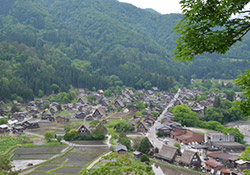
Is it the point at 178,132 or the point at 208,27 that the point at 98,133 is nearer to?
the point at 178,132

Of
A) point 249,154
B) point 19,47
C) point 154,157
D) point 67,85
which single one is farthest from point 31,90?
point 249,154

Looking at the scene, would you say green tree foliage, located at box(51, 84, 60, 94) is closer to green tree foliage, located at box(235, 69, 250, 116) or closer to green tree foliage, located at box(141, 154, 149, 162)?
green tree foliage, located at box(141, 154, 149, 162)

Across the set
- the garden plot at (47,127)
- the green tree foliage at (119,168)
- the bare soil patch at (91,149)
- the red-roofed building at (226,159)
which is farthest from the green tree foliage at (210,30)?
the garden plot at (47,127)

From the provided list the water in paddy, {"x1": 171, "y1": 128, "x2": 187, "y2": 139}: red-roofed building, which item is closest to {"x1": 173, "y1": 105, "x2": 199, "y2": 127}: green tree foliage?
{"x1": 171, "y1": 128, "x2": 187, "y2": 139}: red-roofed building

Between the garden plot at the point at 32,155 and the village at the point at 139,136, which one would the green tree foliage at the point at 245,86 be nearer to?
the village at the point at 139,136

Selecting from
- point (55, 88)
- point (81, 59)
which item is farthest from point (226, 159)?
point (81, 59)

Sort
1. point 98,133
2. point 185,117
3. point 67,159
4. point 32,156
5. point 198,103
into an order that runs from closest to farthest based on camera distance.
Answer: point 67,159
point 32,156
point 98,133
point 185,117
point 198,103
